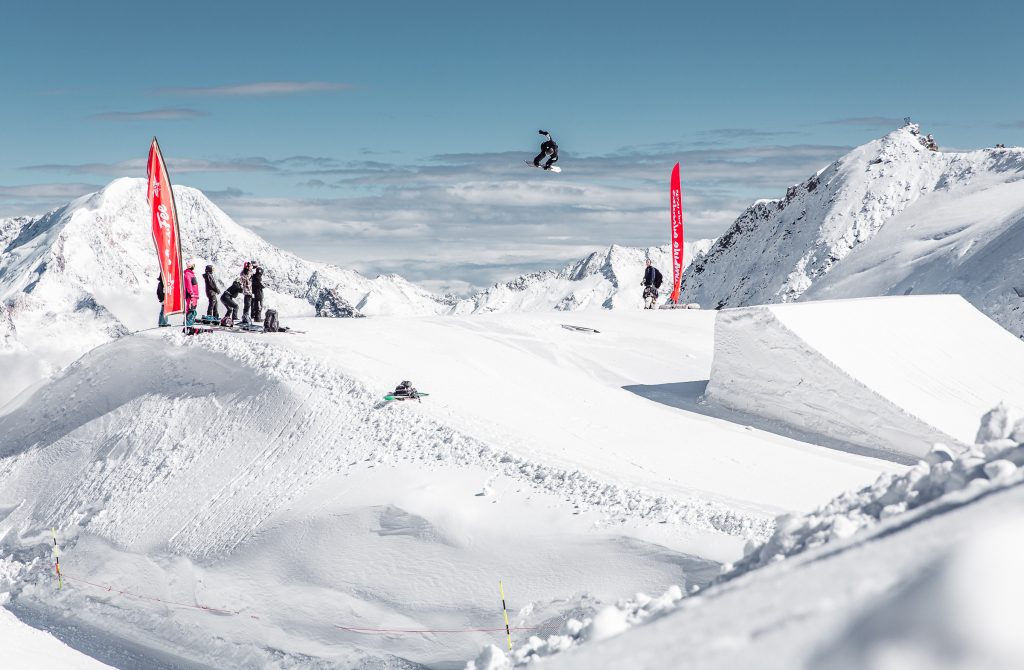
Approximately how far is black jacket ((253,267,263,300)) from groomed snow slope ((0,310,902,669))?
106 cm

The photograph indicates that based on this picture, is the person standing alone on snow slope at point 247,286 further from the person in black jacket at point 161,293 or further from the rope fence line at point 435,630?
the rope fence line at point 435,630

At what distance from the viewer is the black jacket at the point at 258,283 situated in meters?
20.2

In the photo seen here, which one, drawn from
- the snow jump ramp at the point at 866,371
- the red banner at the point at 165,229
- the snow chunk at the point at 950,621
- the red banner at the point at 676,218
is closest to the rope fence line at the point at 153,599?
the red banner at the point at 165,229

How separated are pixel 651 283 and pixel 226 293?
13197 mm

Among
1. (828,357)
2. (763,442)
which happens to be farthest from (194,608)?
(828,357)

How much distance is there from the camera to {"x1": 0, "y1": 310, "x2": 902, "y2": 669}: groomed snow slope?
39.4 ft

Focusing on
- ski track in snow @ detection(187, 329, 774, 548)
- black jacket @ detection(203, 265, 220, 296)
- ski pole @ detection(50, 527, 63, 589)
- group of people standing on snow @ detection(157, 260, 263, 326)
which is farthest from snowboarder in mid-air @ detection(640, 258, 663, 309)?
ski pole @ detection(50, 527, 63, 589)

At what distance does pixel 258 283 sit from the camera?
2048 cm

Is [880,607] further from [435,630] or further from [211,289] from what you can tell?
[211,289]

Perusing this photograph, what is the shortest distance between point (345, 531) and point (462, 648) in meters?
3.17

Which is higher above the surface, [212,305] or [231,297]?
[231,297]

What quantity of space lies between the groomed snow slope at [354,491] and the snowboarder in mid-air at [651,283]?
6926 mm

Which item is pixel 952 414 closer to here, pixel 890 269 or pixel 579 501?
pixel 579 501

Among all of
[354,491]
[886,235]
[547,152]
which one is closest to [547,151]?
[547,152]
